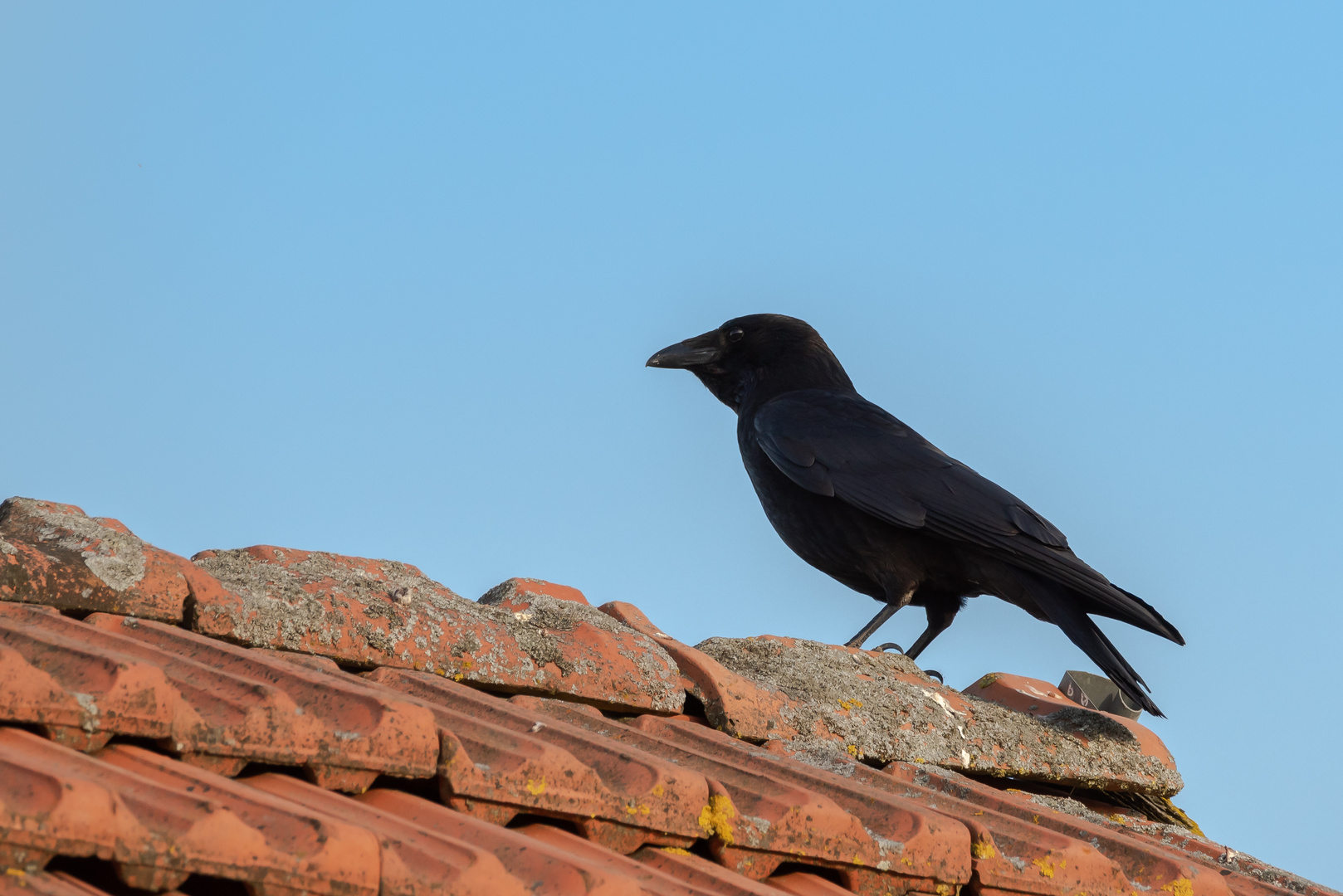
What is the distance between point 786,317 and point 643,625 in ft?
8.62

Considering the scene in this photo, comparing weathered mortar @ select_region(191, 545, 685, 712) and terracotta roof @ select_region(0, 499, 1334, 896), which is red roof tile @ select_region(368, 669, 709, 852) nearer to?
terracotta roof @ select_region(0, 499, 1334, 896)

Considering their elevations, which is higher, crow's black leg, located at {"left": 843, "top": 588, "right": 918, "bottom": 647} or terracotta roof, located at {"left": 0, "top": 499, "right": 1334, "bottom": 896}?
crow's black leg, located at {"left": 843, "top": 588, "right": 918, "bottom": 647}

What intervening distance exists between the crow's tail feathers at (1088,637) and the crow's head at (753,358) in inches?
66.5

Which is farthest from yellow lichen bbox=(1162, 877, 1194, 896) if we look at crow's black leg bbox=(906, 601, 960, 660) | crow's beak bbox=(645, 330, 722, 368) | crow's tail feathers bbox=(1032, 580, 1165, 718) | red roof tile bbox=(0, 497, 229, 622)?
crow's beak bbox=(645, 330, 722, 368)

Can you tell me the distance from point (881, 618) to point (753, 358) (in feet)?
5.20

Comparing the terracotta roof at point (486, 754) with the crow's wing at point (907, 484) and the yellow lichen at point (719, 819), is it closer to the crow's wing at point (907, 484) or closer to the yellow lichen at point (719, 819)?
the yellow lichen at point (719, 819)

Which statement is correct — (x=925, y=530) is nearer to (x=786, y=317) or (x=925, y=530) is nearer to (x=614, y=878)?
(x=786, y=317)

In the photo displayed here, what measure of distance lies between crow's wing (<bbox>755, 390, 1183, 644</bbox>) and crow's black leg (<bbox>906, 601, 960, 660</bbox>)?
49 centimetres

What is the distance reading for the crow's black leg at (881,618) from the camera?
4.47 m

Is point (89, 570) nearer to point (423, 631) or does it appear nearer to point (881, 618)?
point (423, 631)

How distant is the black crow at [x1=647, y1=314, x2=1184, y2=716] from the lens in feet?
13.1

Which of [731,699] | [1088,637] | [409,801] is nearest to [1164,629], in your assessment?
[1088,637]

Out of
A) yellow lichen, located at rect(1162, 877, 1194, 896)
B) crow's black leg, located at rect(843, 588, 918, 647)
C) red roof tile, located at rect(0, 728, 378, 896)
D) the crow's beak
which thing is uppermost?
the crow's beak

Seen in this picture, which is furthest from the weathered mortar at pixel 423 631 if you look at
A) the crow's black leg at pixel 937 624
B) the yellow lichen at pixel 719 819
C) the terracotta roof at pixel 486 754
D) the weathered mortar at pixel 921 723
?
the crow's black leg at pixel 937 624
